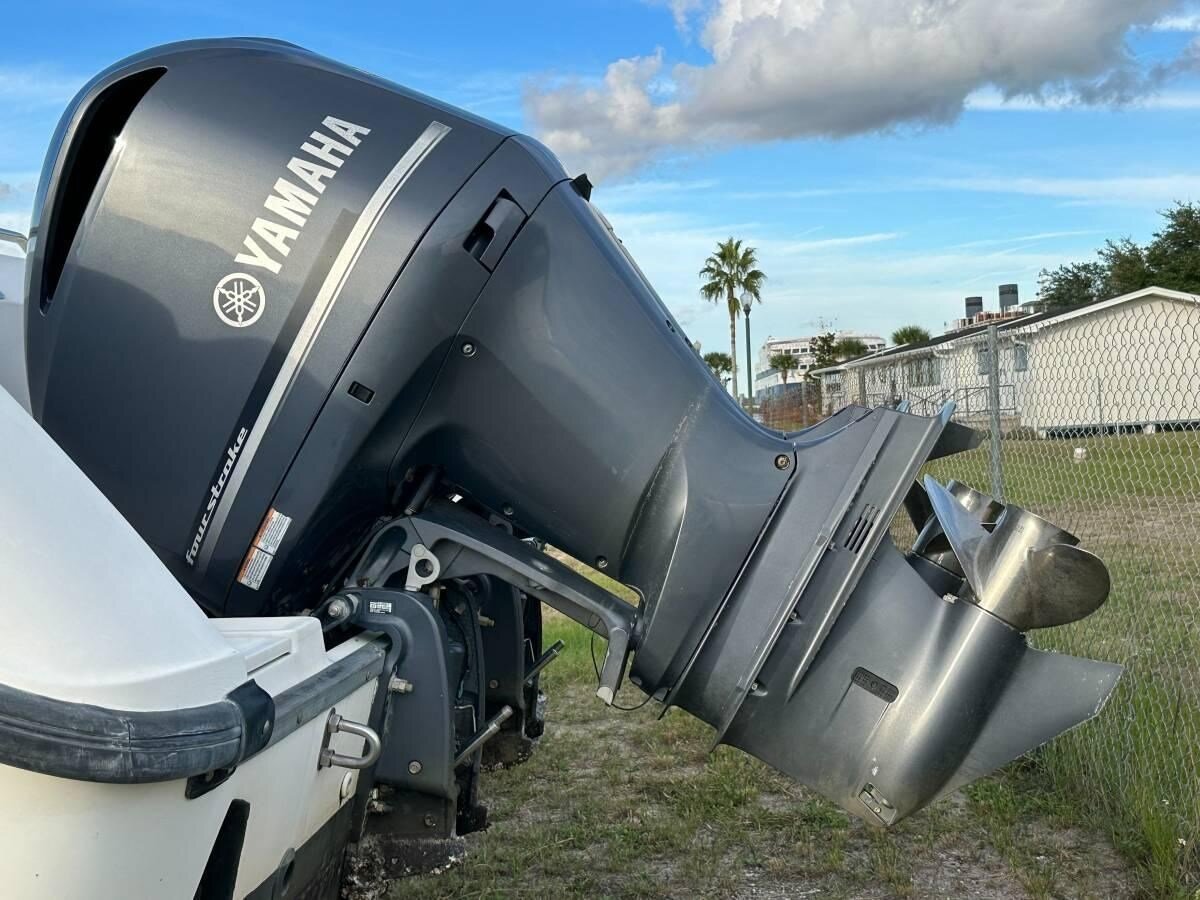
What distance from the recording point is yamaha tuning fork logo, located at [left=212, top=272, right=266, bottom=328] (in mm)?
2330

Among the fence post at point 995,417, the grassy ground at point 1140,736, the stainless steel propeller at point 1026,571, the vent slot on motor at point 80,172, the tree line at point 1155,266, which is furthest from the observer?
the tree line at point 1155,266

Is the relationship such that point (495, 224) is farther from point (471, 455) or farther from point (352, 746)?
point (352, 746)

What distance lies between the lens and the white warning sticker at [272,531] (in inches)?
91.9

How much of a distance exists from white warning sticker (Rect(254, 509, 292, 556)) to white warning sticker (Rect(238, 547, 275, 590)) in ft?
0.04

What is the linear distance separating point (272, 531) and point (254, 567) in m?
0.09

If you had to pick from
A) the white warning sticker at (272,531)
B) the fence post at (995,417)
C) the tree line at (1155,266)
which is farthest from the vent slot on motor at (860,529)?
the tree line at (1155,266)

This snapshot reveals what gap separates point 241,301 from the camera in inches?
91.8

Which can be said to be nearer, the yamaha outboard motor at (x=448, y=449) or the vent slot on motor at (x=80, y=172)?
the yamaha outboard motor at (x=448, y=449)

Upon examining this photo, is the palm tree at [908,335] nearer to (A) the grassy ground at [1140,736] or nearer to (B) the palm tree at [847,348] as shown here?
(B) the palm tree at [847,348]

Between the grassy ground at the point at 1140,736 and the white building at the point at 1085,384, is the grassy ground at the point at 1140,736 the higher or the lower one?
the lower one

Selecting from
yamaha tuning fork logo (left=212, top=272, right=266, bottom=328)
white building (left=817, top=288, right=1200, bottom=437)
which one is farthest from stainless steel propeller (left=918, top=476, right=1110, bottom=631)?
yamaha tuning fork logo (left=212, top=272, right=266, bottom=328)

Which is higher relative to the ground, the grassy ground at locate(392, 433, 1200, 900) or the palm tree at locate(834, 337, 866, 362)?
the palm tree at locate(834, 337, 866, 362)

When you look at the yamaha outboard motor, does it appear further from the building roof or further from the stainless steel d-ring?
the building roof

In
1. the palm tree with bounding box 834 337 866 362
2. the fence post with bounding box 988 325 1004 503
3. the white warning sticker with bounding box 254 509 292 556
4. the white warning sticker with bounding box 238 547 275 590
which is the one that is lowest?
the white warning sticker with bounding box 238 547 275 590
